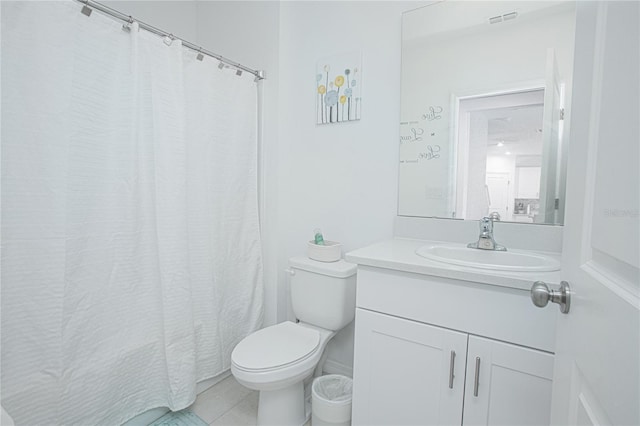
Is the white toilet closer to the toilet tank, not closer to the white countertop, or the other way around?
the toilet tank

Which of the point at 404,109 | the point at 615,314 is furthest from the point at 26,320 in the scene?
the point at 404,109

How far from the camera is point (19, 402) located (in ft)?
3.79

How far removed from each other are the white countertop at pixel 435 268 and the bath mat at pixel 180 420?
1.13 meters

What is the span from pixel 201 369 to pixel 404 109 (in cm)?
174

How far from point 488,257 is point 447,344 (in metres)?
0.44

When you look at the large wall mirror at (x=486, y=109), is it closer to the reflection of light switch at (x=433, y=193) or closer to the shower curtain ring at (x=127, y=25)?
the reflection of light switch at (x=433, y=193)

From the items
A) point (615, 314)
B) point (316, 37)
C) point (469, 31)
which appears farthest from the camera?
point (316, 37)

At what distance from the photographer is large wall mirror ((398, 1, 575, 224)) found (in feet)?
4.47

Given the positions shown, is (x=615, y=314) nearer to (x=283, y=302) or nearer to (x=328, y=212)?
(x=328, y=212)

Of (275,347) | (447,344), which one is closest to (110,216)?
(275,347)

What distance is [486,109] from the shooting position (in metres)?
1.51

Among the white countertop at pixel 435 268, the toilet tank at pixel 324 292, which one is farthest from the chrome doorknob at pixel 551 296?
the toilet tank at pixel 324 292

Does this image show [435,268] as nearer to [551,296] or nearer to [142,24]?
[551,296]

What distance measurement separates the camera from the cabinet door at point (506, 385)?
0.97 metres
